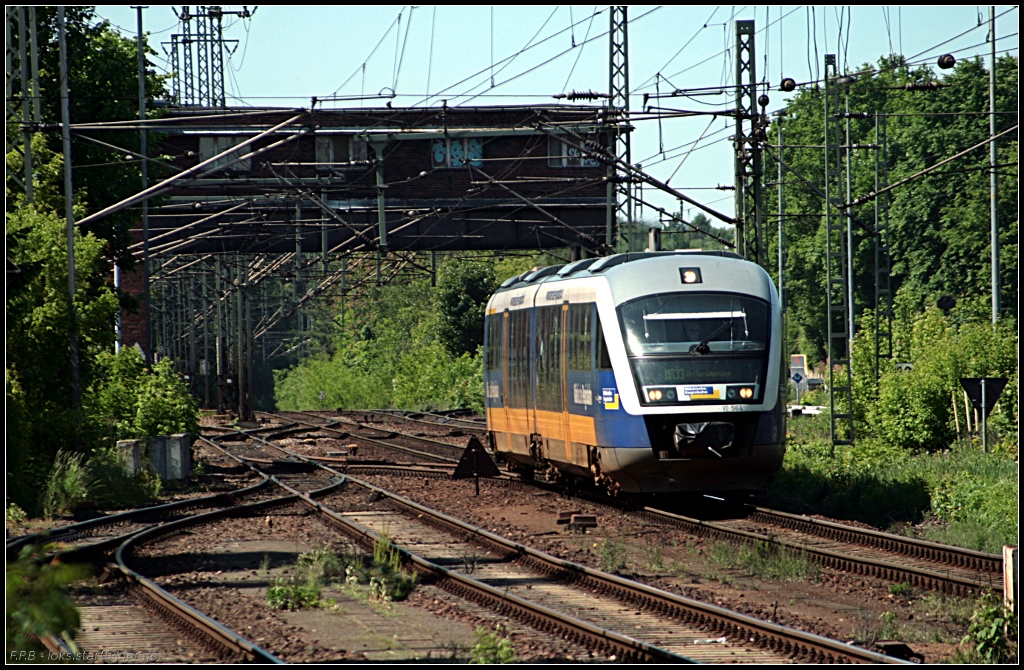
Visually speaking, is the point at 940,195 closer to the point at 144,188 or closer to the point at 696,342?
the point at 144,188

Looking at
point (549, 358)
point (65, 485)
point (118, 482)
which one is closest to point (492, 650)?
point (549, 358)

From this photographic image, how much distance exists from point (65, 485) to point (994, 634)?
14.0 m

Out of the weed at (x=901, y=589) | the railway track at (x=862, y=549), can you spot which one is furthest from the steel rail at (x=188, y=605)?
the railway track at (x=862, y=549)

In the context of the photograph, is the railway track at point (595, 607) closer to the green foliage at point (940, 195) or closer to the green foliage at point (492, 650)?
the green foliage at point (492, 650)

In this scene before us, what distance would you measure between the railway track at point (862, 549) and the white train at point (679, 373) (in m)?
0.60

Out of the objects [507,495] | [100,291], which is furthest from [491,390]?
[100,291]

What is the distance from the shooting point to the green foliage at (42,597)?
6.35 meters

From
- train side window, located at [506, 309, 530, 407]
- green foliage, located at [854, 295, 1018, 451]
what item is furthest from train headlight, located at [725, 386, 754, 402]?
green foliage, located at [854, 295, 1018, 451]

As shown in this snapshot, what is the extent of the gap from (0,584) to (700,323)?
10.6 m

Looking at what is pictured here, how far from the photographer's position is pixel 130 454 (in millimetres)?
21828

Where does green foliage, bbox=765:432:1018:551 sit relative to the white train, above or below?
below

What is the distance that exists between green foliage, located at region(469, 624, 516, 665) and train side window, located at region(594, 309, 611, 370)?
6.98 m

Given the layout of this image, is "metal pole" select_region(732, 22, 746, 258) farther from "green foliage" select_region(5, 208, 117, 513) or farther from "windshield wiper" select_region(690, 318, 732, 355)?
"green foliage" select_region(5, 208, 117, 513)

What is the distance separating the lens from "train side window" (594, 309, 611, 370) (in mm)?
16234
